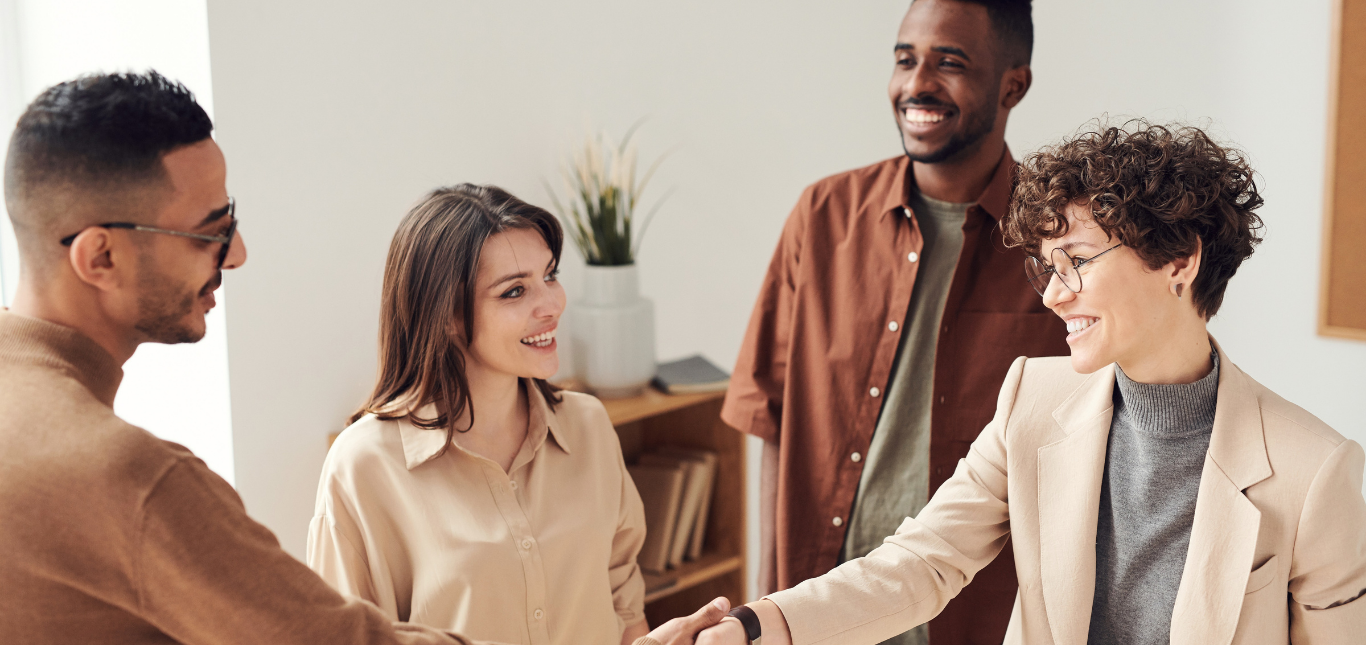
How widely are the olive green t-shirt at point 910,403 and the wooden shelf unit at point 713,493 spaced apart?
1.04m

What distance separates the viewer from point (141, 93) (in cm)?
124

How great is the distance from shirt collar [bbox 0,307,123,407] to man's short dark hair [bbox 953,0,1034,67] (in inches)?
63.9

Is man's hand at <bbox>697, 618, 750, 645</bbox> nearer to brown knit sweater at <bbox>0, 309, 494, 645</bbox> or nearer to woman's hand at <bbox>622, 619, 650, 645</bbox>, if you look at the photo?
woman's hand at <bbox>622, 619, 650, 645</bbox>

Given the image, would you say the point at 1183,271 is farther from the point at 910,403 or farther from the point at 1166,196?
the point at 910,403

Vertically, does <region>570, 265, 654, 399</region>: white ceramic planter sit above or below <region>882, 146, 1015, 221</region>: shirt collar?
below

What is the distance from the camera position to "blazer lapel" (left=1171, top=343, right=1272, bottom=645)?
1.43m

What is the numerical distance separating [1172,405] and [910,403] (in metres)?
0.64

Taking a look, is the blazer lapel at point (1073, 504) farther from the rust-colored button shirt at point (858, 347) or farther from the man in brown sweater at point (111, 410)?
the man in brown sweater at point (111, 410)

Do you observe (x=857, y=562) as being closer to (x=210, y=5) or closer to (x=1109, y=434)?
(x=1109, y=434)

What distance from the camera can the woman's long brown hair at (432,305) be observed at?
1821mm

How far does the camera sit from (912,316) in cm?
213

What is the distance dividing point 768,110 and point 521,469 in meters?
2.19

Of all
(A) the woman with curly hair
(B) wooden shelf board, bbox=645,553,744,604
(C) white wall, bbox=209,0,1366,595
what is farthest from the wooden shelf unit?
(A) the woman with curly hair

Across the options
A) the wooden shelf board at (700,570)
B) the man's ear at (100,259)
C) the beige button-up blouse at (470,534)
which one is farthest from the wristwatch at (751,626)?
the wooden shelf board at (700,570)
